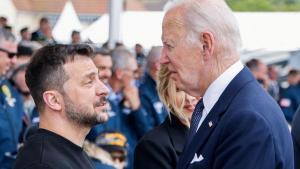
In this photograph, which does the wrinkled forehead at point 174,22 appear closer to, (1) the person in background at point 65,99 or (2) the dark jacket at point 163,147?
(1) the person in background at point 65,99

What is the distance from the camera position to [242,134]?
253 cm

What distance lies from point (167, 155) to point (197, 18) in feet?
4.74

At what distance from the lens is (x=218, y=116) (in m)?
2.70

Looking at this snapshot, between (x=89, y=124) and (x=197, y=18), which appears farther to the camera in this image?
(x=89, y=124)

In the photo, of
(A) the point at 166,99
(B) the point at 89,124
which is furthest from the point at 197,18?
(A) the point at 166,99

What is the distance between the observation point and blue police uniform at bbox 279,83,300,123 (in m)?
11.2

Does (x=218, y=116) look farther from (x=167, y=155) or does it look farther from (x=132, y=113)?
(x=132, y=113)

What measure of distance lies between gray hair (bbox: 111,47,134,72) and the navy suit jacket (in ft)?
15.7

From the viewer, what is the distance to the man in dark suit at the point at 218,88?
2553 mm

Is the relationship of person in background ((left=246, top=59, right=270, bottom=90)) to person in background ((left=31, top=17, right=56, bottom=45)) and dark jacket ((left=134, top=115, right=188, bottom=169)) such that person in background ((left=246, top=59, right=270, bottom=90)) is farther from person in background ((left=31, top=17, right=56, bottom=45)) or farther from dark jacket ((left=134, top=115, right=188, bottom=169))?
dark jacket ((left=134, top=115, right=188, bottom=169))

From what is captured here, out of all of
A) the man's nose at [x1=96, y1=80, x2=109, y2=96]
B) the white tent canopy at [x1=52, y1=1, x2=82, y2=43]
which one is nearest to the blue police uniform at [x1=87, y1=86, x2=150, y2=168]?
the man's nose at [x1=96, y1=80, x2=109, y2=96]

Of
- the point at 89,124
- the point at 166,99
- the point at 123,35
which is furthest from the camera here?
the point at 123,35

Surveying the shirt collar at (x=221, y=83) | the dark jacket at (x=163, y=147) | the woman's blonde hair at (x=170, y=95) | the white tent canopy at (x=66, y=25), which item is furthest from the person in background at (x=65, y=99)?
the white tent canopy at (x=66, y=25)

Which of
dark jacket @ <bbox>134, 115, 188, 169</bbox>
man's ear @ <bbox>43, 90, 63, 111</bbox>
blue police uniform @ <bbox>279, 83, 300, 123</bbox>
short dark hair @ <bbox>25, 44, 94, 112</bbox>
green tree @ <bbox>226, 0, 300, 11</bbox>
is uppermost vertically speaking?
short dark hair @ <bbox>25, 44, 94, 112</bbox>
